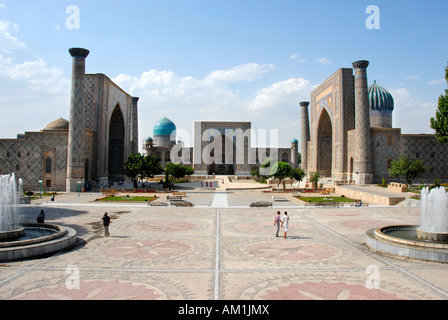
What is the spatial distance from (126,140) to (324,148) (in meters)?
23.6

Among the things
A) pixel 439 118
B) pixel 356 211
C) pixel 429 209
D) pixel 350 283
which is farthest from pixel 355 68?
pixel 350 283

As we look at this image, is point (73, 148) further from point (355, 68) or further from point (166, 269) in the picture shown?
point (355, 68)

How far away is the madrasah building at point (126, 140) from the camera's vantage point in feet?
83.9

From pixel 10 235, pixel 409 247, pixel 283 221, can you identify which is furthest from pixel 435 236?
pixel 10 235

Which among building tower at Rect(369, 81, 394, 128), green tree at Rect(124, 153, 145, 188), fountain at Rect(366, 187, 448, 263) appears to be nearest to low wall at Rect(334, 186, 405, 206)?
fountain at Rect(366, 187, 448, 263)

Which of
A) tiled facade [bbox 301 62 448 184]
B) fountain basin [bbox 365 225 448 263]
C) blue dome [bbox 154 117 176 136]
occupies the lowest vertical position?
fountain basin [bbox 365 225 448 263]

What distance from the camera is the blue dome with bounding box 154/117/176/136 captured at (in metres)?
60.3

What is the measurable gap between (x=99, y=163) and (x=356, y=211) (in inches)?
831

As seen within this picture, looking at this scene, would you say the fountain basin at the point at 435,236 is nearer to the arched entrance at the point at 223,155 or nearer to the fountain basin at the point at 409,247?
the fountain basin at the point at 409,247

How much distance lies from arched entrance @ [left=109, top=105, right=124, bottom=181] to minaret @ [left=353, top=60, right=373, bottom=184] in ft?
75.6

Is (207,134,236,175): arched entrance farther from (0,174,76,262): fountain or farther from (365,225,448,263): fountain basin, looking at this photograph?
(365,225,448,263): fountain basin

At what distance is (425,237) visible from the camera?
8883 mm

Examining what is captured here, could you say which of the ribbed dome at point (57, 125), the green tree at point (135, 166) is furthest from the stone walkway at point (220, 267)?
the ribbed dome at point (57, 125)

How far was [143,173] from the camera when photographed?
28.2 m
